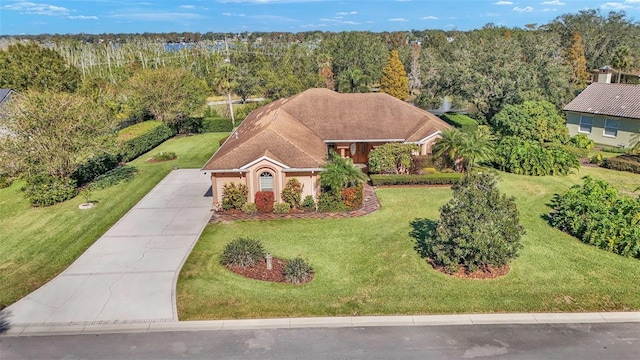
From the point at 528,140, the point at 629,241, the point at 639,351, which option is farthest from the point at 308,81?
the point at 639,351

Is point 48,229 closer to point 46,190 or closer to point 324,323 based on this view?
point 46,190

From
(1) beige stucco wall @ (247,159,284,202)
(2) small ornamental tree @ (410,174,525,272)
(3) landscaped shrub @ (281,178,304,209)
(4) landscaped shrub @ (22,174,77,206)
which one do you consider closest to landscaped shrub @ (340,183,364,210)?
(3) landscaped shrub @ (281,178,304,209)

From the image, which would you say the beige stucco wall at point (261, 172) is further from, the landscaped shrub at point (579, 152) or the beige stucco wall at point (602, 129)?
the beige stucco wall at point (602, 129)

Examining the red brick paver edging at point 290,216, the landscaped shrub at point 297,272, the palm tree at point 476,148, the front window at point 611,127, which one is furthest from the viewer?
the front window at point 611,127

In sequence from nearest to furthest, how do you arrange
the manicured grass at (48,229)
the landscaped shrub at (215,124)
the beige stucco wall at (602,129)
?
1. the manicured grass at (48,229)
2. the beige stucco wall at (602,129)
3. the landscaped shrub at (215,124)

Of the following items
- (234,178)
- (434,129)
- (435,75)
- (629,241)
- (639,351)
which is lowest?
(639,351)

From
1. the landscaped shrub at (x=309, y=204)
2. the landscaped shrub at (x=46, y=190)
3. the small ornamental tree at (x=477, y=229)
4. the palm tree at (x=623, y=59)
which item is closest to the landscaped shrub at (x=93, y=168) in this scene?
the landscaped shrub at (x=46, y=190)

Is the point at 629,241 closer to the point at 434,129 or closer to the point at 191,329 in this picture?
the point at 434,129
